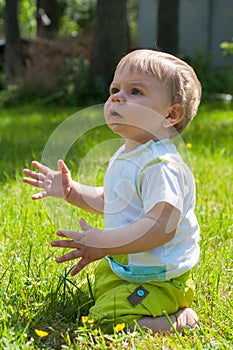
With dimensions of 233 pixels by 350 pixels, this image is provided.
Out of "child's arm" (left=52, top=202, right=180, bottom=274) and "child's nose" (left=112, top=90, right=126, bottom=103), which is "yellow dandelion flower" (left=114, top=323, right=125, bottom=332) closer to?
"child's arm" (left=52, top=202, right=180, bottom=274)

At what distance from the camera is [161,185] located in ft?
8.14

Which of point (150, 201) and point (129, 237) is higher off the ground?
point (150, 201)

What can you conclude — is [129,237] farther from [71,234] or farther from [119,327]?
[119,327]

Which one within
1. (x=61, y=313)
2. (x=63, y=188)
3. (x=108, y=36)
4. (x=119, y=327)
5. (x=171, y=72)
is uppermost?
(x=171, y=72)

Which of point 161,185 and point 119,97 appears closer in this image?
point 161,185

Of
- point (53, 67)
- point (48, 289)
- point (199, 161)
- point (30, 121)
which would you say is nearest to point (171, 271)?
point (48, 289)

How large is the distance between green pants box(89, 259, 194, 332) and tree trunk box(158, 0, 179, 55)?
12.0 m

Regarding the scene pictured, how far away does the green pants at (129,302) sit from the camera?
253 cm

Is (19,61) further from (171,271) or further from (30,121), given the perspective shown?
(171,271)

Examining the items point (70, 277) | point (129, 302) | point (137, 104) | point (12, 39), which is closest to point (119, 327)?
point (129, 302)

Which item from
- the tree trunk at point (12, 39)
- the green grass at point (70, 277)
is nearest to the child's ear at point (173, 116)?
the green grass at point (70, 277)

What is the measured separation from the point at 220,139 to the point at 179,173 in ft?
15.1

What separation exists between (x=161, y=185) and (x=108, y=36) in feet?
32.1

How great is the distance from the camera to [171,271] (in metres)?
2.60
